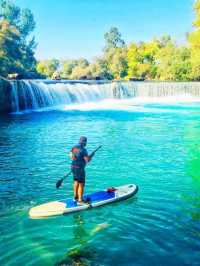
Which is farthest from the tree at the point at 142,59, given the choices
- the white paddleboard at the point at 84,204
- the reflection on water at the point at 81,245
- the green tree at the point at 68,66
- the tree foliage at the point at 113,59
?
the reflection on water at the point at 81,245

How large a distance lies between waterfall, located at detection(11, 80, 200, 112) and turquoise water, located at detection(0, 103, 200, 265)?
1296 cm

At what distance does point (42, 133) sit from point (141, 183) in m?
11.0

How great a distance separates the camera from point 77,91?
140 ft

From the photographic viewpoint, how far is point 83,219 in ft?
31.3

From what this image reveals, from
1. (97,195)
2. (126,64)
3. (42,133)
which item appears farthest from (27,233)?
(126,64)

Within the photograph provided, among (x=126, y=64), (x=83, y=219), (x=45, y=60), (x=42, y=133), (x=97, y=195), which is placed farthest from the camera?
(x=45, y=60)

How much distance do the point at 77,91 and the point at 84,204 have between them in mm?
33243

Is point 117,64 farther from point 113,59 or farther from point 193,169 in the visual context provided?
point 193,169

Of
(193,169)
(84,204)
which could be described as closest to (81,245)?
(84,204)

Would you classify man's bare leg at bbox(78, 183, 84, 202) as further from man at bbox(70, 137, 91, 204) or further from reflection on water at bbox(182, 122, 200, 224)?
reflection on water at bbox(182, 122, 200, 224)

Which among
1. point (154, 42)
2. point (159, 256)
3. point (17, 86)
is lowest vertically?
point (159, 256)

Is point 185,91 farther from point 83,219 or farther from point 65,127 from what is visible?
point 83,219

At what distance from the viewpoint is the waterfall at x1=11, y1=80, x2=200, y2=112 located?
34812 millimetres

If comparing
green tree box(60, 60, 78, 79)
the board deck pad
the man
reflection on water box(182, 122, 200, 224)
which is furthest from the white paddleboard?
green tree box(60, 60, 78, 79)
